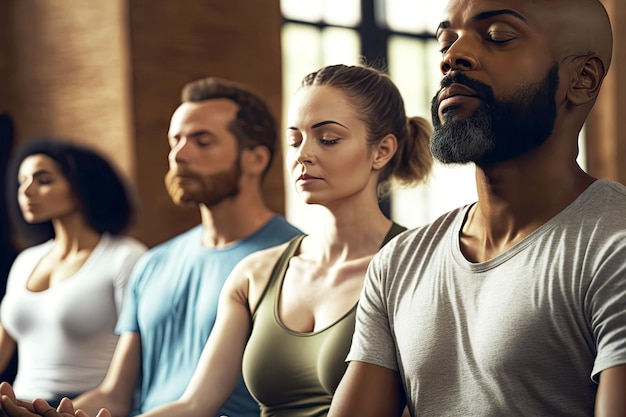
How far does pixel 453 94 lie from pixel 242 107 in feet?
5.48

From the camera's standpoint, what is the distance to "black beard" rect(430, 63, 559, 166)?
197 cm

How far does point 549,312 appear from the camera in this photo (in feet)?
6.12


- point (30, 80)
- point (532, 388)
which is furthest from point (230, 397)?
point (30, 80)

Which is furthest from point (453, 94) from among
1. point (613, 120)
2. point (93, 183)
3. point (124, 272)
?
point (613, 120)

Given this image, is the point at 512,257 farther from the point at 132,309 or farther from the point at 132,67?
the point at 132,67

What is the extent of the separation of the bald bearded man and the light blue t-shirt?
1251 mm

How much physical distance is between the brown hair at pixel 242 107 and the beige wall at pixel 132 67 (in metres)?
2.50

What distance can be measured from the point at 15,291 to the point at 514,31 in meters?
2.94

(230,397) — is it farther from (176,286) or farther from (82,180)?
(82,180)

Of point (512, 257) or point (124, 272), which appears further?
point (124, 272)

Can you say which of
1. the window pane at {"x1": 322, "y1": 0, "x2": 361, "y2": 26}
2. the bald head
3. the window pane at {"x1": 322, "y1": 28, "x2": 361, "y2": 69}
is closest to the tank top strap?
the bald head

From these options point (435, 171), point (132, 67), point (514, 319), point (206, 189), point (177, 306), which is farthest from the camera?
point (435, 171)

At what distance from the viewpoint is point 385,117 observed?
2691 mm

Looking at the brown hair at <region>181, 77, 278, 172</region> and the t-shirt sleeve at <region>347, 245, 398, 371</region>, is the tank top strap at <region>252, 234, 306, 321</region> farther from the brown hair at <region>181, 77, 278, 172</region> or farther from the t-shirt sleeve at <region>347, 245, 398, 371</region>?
the brown hair at <region>181, 77, 278, 172</region>
